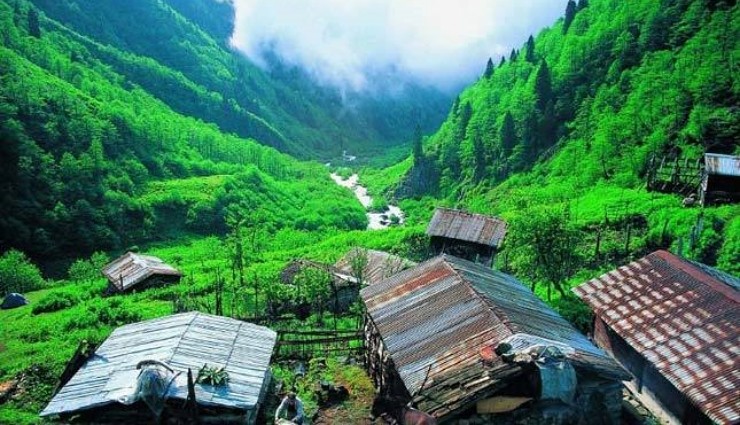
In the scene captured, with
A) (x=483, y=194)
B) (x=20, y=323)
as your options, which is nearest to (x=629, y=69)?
(x=483, y=194)

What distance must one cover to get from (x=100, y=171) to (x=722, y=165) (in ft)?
299

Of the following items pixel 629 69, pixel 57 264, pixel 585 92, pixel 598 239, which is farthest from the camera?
pixel 585 92

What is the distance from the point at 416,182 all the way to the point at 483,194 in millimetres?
28999

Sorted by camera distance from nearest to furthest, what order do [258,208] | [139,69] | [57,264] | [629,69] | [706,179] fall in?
[706,179], [57,264], [629,69], [258,208], [139,69]

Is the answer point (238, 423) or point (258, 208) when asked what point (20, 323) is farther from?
point (258, 208)

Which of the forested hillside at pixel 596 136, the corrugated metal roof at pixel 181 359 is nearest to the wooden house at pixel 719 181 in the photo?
the forested hillside at pixel 596 136

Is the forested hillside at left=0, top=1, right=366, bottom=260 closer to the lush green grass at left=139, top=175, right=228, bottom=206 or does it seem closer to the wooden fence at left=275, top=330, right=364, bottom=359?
the lush green grass at left=139, top=175, right=228, bottom=206

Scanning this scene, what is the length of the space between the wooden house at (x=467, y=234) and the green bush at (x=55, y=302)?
3253 cm

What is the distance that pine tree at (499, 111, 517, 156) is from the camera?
10856 cm

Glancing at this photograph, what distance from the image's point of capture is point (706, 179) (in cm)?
5009

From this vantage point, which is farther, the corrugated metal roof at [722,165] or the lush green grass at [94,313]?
the corrugated metal roof at [722,165]

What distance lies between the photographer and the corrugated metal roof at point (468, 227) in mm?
46444

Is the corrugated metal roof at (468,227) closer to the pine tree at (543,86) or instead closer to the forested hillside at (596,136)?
the forested hillside at (596,136)

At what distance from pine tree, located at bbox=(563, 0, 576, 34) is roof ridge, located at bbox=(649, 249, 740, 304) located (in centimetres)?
11422
